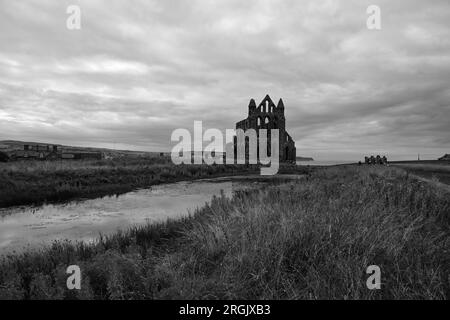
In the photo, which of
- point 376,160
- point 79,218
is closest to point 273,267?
point 79,218

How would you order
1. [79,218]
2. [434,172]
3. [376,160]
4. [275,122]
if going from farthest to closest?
[275,122]
[376,160]
[434,172]
[79,218]

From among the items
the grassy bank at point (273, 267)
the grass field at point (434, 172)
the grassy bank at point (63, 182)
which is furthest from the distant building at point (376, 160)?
the grassy bank at point (273, 267)

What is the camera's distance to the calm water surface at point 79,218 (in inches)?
349

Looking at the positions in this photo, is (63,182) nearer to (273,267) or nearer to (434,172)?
(273,267)

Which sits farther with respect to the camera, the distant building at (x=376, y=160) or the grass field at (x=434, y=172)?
the distant building at (x=376, y=160)

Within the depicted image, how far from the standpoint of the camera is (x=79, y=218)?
1159cm

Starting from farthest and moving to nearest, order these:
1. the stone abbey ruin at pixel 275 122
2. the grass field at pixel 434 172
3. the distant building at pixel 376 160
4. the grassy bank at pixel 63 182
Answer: the stone abbey ruin at pixel 275 122, the distant building at pixel 376 160, the grassy bank at pixel 63 182, the grass field at pixel 434 172

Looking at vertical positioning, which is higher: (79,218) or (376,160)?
(376,160)

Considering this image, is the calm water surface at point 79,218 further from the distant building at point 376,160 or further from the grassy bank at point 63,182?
the distant building at point 376,160

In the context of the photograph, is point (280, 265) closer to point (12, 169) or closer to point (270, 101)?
point (12, 169)
